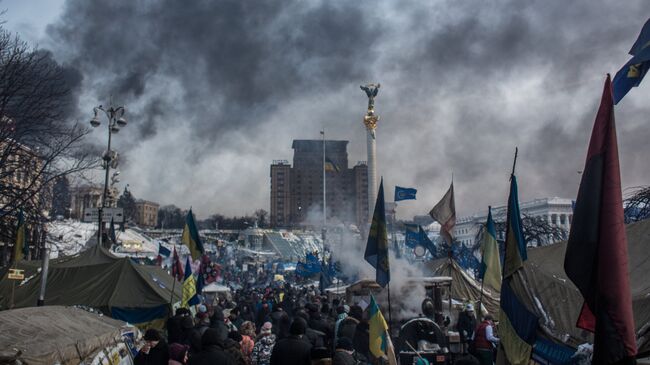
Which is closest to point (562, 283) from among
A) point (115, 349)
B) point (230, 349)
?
point (230, 349)

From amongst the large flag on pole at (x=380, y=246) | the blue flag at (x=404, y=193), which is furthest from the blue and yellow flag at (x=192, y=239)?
Result: the blue flag at (x=404, y=193)

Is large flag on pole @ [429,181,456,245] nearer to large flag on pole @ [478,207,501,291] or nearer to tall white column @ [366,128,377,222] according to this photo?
large flag on pole @ [478,207,501,291]

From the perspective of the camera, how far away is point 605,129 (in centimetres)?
343

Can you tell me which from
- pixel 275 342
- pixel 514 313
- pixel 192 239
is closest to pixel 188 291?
pixel 192 239

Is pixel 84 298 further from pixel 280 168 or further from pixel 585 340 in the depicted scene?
pixel 280 168

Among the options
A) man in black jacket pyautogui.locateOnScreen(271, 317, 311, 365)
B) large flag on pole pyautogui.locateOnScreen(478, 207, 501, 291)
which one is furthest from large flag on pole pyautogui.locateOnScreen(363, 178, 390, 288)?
man in black jacket pyautogui.locateOnScreen(271, 317, 311, 365)

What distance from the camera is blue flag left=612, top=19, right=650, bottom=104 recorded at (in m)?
6.00

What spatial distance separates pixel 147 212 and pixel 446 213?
144 metres

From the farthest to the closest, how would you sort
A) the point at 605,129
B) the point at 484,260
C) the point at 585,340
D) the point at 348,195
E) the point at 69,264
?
1. the point at 348,195
2. the point at 69,264
3. the point at 484,260
4. the point at 585,340
5. the point at 605,129

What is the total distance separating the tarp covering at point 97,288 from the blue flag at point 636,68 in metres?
11.2

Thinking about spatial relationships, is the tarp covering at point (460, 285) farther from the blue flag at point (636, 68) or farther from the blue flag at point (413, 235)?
the blue flag at point (636, 68)

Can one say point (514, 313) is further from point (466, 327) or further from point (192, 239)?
point (192, 239)

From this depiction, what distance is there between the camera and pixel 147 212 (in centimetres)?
14862

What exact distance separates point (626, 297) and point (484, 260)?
6.51 m
